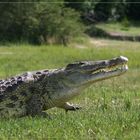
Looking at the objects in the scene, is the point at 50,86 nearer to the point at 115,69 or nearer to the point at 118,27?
the point at 115,69

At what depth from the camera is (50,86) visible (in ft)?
26.3

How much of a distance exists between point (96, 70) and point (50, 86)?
677 millimetres

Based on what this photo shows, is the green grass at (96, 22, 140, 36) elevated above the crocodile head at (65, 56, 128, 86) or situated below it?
below

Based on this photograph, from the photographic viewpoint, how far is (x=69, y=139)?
6.14 m

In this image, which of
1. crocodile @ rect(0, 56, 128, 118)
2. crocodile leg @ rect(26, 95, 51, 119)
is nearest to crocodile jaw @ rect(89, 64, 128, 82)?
crocodile @ rect(0, 56, 128, 118)

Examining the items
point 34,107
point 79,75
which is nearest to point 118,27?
point 79,75

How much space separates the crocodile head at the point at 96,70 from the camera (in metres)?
7.85

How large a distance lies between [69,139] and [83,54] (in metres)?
17.6

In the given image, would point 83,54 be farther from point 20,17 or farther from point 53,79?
point 53,79

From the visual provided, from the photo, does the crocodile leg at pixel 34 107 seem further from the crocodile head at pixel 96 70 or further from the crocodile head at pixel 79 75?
the crocodile head at pixel 96 70

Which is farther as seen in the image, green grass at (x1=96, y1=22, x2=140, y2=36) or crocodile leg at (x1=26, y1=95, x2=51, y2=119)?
green grass at (x1=96, y1=22, x2=140, y2=36)

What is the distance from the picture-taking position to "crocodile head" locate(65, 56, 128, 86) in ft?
25.7

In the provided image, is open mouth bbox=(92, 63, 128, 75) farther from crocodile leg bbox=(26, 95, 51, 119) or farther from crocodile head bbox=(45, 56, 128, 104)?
crocodile leg bbox=(26, 95, 51, 119)

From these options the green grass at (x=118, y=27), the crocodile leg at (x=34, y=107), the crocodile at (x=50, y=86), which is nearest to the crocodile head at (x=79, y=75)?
the crocodile at (x=50, y=86)
